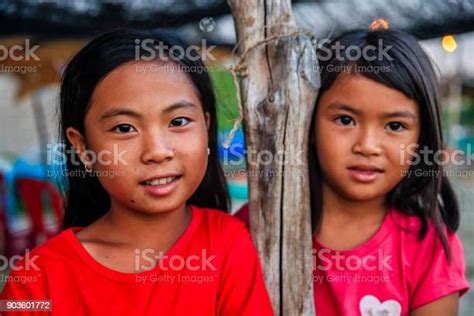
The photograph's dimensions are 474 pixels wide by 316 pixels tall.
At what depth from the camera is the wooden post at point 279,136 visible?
1.79m

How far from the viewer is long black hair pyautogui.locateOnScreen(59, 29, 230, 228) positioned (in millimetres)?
1740

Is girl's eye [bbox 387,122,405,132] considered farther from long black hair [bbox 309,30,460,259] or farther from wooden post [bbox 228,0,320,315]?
wooden post [bbox 228,0,320,315]

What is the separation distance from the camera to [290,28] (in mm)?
1785

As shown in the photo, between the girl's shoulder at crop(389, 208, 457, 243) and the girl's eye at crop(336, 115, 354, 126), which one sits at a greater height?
the girl's eye at crop(336, 115, 354, 126)

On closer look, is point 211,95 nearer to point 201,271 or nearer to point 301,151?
point 301,151

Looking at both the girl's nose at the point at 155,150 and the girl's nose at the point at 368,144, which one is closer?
the girl's nose at the point at 155,150

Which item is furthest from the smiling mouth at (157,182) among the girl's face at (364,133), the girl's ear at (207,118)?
the girl's face at (364,133)

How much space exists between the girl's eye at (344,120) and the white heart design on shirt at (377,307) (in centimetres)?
53

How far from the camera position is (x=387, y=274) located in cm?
192
